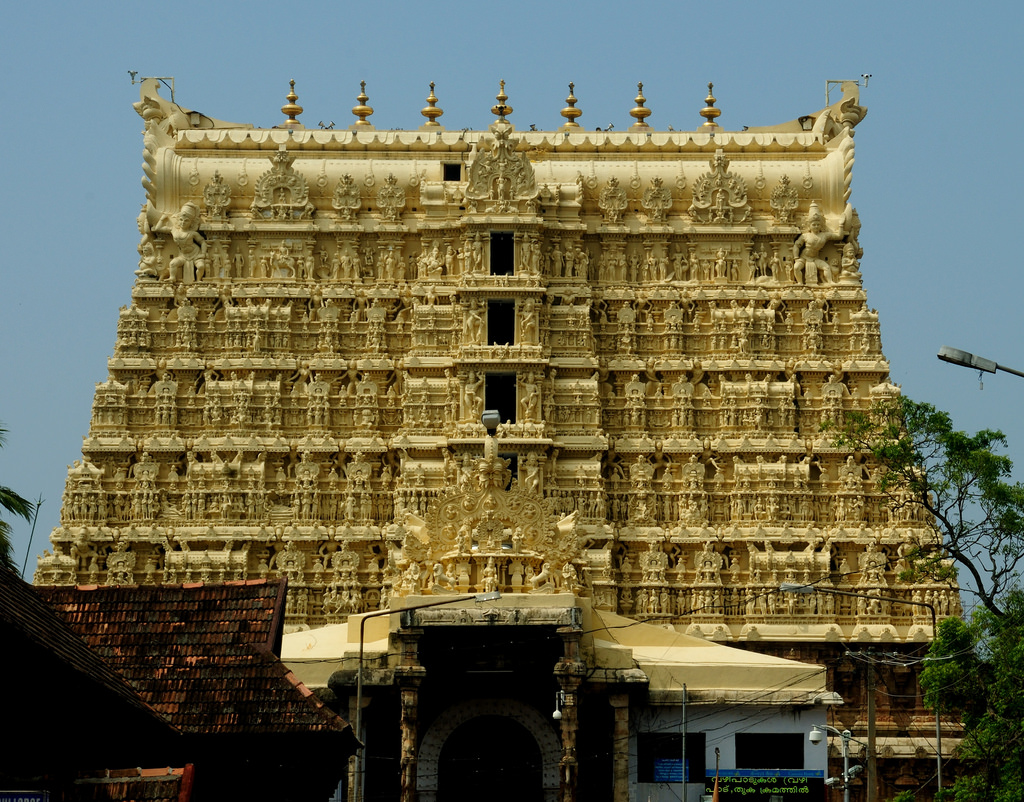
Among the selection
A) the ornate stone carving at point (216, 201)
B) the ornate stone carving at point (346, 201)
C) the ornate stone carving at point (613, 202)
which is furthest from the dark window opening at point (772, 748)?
the ornate stone carving at point (216, 201)

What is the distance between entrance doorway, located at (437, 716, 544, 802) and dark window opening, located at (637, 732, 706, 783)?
119 inches

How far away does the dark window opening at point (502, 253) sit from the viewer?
82.2 meters

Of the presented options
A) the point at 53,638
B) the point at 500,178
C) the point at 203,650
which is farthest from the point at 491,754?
the point at 53,638

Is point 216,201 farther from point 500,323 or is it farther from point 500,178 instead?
point 500,323

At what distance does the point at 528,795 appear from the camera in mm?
66750

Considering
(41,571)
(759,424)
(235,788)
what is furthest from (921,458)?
(235,788)

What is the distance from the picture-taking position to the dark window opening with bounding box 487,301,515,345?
8162 cm

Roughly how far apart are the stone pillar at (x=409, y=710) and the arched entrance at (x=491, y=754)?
2.22 meters

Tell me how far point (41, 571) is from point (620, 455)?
20.6 m

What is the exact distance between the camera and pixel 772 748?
2650 inches

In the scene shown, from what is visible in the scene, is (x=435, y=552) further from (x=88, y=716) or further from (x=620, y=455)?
(x=88, y=716)

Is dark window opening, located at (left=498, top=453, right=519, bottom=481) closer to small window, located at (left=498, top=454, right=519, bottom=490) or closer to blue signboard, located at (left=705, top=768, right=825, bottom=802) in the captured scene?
small window, located at (left=498, top=454, right=519, bottom=490)

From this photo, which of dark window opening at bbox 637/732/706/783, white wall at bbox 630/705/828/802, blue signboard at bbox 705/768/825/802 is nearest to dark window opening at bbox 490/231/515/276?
white wall at bbox 630/705/828/802

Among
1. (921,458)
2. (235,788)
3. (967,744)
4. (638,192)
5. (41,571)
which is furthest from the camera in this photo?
Answer: (638,192)
